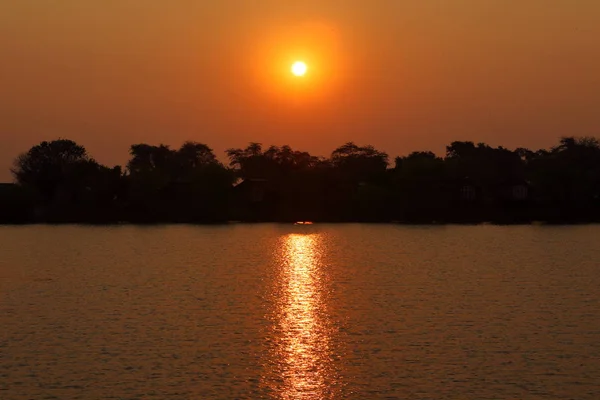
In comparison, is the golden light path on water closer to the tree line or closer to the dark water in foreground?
the dark water in foreground

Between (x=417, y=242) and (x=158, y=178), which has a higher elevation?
(x=158, y=178)

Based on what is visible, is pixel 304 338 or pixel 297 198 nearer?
pixel 304 338

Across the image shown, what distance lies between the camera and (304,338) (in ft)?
102

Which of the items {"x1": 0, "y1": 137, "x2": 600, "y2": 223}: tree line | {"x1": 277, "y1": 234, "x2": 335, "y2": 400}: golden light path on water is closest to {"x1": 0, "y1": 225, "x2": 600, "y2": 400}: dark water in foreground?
{"x1": 277, "y1": 234, "x2": 335, "y2": 400}: golden light path on water

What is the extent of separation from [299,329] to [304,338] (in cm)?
218

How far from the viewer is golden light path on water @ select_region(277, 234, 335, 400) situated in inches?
931

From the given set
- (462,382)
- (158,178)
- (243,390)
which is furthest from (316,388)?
(158,178)

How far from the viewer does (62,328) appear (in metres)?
33.1

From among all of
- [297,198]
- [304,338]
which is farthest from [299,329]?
[297,198]

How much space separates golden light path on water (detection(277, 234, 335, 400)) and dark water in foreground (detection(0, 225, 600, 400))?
8cm

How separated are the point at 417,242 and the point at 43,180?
3244 inches

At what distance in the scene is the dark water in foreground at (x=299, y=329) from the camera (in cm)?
2381

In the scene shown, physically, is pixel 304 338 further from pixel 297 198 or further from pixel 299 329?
pixel 297 198

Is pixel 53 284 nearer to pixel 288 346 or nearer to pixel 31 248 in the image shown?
pixel 288 346
